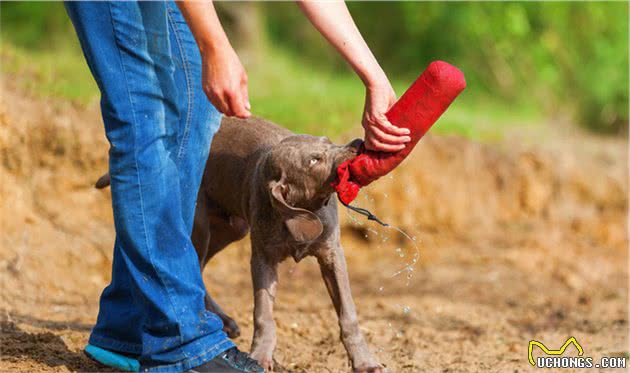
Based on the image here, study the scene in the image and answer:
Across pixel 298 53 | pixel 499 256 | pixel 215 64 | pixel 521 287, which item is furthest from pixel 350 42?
pixel 298 53

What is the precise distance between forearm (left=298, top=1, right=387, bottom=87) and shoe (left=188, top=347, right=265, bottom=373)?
4.45ft

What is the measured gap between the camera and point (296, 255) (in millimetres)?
4688

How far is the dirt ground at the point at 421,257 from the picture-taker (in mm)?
5527

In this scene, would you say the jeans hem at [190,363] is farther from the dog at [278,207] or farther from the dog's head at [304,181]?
the dog's head at [304,181]

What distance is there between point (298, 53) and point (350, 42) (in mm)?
9809

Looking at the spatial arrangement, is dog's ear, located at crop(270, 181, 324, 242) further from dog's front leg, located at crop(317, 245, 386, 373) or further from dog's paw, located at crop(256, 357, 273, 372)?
dog's paw, located at crop(256, 357, 273, 372)

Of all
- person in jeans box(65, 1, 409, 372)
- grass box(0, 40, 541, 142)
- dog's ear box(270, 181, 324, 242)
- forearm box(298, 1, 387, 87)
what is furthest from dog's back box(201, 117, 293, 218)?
grass box(0, 40, 541, 142)

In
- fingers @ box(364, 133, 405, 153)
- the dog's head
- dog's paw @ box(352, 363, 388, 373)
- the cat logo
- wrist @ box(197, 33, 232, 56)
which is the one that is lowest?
the cat logo

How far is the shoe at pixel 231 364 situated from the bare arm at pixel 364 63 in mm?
1098

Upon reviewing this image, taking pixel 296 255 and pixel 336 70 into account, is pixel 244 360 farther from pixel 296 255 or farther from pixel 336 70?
pixel 336 70

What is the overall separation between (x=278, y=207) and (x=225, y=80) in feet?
3.66

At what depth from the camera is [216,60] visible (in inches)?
136

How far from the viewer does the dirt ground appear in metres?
5.53

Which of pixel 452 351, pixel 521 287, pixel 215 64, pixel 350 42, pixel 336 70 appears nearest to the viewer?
pixel 215 64
